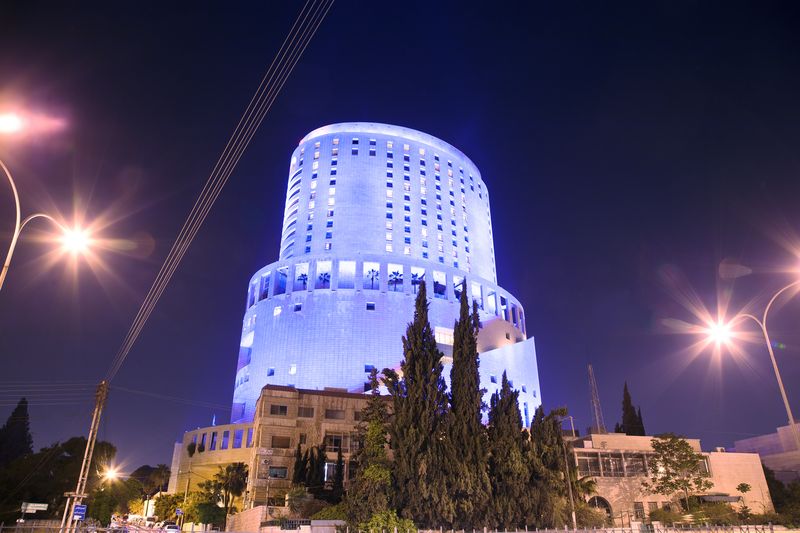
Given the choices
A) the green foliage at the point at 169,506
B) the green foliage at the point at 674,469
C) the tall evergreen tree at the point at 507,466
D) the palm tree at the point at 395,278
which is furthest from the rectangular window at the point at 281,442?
the green foliage at the point at 674,469

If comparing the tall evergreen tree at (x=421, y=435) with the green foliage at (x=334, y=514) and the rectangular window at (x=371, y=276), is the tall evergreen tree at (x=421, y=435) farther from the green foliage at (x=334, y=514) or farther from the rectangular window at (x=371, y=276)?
the rectangular window at (x=371, y=276)

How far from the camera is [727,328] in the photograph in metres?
24.6

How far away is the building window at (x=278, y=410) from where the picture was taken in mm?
62781

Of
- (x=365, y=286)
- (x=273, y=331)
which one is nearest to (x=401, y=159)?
(x=365, y=286)

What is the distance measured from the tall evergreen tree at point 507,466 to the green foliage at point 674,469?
1134 inches

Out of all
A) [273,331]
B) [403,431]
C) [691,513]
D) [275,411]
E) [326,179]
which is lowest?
[691,513]

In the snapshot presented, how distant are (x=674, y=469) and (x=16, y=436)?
313 ft

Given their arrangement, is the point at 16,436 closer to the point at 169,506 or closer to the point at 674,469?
the point at 169,506

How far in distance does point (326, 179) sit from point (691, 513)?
243ft

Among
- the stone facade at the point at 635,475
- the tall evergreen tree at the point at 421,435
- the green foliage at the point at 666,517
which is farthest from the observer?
the stone facade at the point at 635,475

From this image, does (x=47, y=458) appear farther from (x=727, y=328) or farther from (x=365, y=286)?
(x=727, y=328)

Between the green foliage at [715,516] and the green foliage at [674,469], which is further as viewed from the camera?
the green foliage at [674,469]

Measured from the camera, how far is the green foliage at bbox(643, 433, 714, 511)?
5728 cm

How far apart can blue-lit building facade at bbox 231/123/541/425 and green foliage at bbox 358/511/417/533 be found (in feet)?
163
